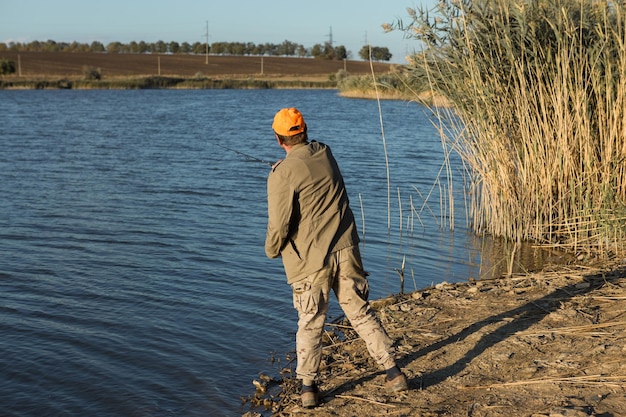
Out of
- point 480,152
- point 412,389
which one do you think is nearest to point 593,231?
point 480,152

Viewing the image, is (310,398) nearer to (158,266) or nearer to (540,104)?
(158,266)

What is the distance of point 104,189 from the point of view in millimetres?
14734

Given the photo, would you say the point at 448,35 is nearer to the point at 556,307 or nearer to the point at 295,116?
the point at 556,307

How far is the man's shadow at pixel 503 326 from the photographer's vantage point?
510cm

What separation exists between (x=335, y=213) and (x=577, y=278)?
3.57 meters

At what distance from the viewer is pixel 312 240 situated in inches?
180

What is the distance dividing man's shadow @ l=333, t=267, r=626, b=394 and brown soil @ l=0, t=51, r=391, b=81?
217 ft

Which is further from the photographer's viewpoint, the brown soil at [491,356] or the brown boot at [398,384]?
the brown boot at [398,384]

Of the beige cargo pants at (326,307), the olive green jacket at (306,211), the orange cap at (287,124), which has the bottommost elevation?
the beige cargo pants at (326,307)

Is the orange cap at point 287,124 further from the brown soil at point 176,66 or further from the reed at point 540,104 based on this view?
the brown soil at point 176,66

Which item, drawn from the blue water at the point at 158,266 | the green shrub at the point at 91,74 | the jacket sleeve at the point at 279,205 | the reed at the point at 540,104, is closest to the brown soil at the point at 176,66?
the green shrub at the point at 91,74

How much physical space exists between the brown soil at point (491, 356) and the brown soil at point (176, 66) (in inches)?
2609

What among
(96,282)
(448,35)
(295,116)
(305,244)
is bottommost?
(96,282)

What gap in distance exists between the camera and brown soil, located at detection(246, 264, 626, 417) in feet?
14.9
